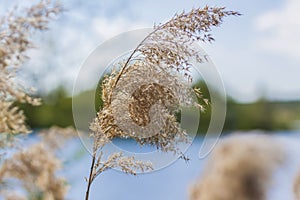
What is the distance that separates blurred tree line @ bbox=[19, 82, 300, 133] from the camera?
76.2 inches

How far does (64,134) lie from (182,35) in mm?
467

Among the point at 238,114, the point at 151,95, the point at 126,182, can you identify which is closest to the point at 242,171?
the point at 151,95

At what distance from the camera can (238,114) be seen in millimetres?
1979

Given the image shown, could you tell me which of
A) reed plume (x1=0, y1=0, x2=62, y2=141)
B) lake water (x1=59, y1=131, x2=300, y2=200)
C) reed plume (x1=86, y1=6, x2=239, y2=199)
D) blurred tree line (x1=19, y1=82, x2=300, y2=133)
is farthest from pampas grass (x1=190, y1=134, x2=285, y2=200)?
blurred tree line (x1=19, y1=82, x2=300, y2=133)

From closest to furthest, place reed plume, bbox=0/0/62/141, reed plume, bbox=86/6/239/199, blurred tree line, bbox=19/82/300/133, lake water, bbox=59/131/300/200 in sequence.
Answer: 1. reed plume, bbox=0/0/62/141
2. reed plume, bbox=86/6/239/199
3. lake water, bbox=59/131/300/200
4. blurred tree line, bbox=19/82/300/133

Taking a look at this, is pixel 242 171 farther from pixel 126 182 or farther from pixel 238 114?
pixel 238 114

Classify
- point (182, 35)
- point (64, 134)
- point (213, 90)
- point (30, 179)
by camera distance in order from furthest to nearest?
point (213, 90)
point (64, 134)
point (30, 179)
point (182, 35)

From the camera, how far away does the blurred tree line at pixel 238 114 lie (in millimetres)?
1937

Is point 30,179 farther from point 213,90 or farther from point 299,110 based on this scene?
point 299,110

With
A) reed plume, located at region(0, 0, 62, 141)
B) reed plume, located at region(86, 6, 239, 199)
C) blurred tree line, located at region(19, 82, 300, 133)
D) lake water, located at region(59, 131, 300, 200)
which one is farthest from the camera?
blurred tree line, located at region(19, 82, 300, 133)

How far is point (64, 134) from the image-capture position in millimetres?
1157

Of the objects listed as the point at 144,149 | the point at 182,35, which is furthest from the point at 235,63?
the point at 182,35

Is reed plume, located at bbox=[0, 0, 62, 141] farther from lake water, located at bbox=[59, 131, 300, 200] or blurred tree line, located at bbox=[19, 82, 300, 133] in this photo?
blurred tree line, located at bbox=[19, 82, 300, 133]

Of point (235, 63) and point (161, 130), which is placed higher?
point (235, 63)
